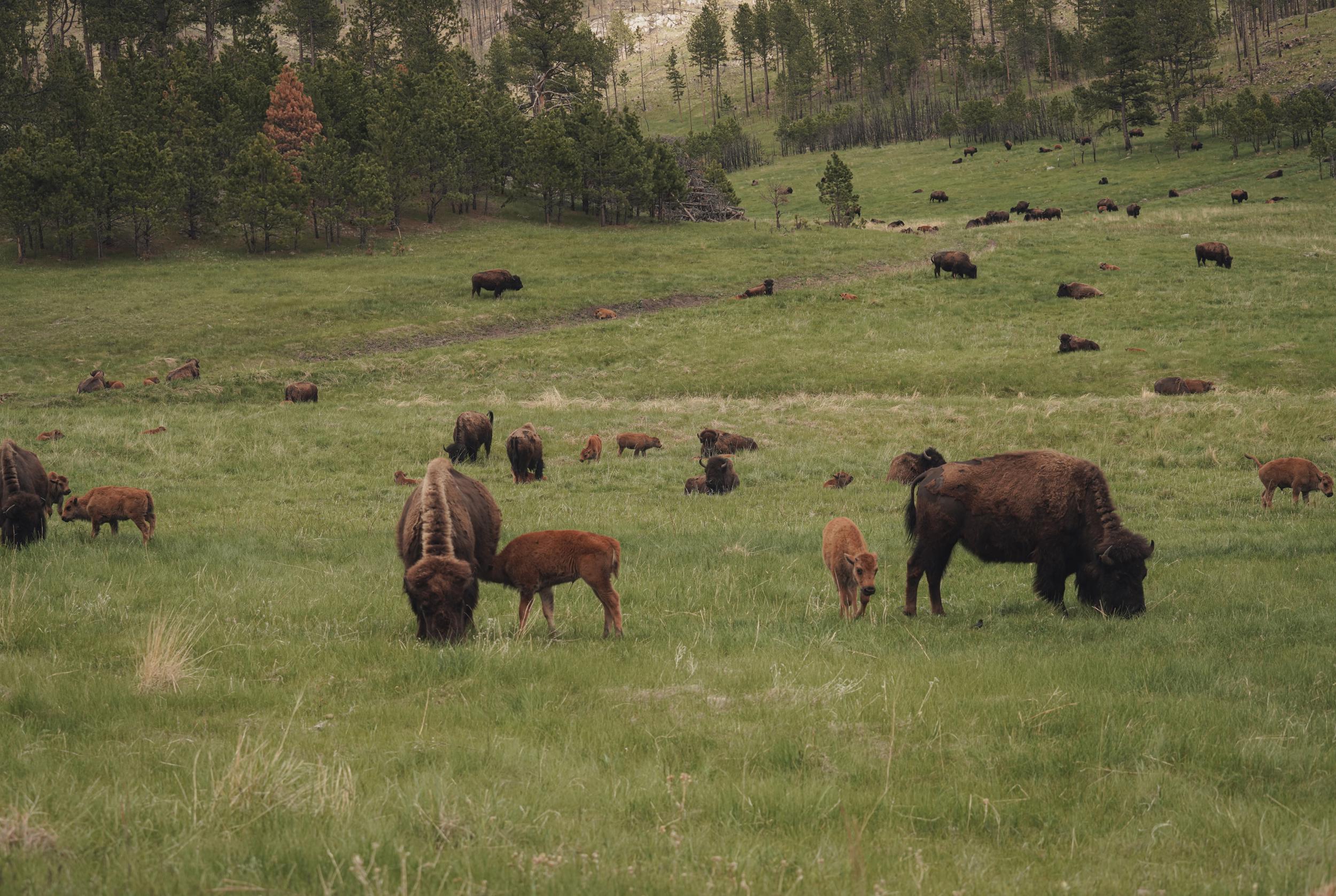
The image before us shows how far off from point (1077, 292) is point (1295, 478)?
29484 mm

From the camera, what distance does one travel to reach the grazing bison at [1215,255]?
47.2 meters

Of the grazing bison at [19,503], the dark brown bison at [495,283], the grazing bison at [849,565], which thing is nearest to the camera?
the grazing bison at [849,565]

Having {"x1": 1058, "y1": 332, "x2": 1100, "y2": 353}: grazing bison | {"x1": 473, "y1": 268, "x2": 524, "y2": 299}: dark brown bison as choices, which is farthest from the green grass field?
{"x1": 473, "y1": 268, "x2": 524, "y2": 299}: dark brown bison

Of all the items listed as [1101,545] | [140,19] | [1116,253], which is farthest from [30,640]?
[140,19]

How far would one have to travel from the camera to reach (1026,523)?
10.7 metres

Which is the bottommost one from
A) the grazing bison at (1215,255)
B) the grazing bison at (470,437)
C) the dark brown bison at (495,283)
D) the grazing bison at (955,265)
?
the grazing bison at (470,437)

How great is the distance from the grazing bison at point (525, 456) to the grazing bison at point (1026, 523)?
40.9 ft

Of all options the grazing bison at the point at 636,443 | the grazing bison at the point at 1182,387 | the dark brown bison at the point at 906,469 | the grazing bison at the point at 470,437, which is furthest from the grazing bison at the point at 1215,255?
the grazing bison at the point at 470,437

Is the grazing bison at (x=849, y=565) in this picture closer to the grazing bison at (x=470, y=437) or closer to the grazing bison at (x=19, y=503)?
the grazing bison at (x=19, y=503)

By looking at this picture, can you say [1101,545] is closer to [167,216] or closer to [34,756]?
[34,756]

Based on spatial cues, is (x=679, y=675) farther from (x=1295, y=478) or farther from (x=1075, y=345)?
(x=1075, y=345)

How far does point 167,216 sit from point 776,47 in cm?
14264

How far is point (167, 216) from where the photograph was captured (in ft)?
194

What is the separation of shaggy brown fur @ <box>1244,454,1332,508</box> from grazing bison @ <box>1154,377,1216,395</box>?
13688 mm
